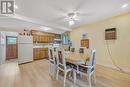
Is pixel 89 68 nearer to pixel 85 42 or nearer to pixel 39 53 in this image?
pixel 85 42

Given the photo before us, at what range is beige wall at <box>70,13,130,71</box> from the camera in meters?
3.86

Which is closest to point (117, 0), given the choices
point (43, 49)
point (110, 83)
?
point (110, 83)

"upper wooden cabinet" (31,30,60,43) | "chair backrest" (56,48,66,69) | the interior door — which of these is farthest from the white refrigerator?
"chair backrest" (56,48,66,69)

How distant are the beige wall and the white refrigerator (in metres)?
3.47

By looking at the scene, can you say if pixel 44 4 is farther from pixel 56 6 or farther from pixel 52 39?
pixel 52 39

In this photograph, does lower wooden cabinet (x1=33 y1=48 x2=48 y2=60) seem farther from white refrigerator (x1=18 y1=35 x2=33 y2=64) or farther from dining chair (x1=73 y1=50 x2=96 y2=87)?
dining chair (x1=73 y1=50 x2=96 y2=87)

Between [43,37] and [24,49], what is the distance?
2.01 metres

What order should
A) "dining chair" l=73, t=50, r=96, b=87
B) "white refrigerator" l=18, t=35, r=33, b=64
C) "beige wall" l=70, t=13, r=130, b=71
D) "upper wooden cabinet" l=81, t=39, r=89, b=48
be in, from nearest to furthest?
"dining chair" l=73, t=50, r=96, b=87 < "beige wall" l=70, t=13, r=130, b=71 < "white refrigerator" l=18, t=35, r=33, b=64 < "upper wooden cabinet" l=81, t=39, r=89, b=48

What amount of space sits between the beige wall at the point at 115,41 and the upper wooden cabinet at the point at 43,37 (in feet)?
9.84

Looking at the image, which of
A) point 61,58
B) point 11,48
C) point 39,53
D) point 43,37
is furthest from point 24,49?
point 61,58

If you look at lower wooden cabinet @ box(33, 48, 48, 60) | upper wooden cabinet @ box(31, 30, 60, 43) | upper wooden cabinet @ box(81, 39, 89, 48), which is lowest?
lower wooden cabinet @ box(33, 48, 48, 60)

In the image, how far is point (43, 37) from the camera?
719 cm

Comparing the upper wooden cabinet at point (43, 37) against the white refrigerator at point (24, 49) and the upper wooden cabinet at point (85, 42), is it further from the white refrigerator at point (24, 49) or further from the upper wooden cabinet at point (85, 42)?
the upper wooden cabinet at point (85, 42)

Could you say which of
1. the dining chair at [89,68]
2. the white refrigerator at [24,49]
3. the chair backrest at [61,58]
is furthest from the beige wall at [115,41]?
the white refrigerator at [24,49]
